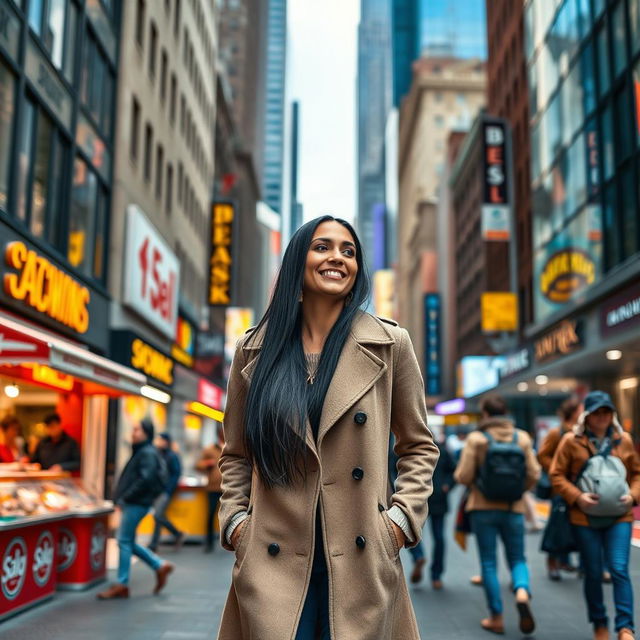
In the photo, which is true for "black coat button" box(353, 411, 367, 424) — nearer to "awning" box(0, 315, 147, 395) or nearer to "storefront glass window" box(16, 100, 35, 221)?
"awning" box(0, 315, 147, 395)

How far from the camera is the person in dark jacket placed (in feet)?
43.6

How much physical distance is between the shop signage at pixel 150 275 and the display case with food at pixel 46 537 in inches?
420

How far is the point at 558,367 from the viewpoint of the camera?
26047mm

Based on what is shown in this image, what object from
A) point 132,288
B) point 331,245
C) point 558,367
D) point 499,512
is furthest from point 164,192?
point 331,245

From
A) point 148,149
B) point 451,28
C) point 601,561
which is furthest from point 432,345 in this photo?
point 601,561

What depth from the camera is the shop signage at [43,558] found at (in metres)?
8.69

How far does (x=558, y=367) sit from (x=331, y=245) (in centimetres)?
2419

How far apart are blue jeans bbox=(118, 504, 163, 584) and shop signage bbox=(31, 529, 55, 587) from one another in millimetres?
724

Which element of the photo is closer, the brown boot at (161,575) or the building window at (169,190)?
the brown boot at (161,575)

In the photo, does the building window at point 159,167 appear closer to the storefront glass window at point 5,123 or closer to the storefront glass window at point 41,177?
the storefront glass window at point 41,177

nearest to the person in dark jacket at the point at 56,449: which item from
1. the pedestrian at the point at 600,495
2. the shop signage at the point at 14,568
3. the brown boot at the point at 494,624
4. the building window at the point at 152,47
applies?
the shop signage at the point at 14,568

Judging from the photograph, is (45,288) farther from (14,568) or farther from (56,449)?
(14,568)

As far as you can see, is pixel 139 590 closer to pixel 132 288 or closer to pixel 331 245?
pixel 331 245

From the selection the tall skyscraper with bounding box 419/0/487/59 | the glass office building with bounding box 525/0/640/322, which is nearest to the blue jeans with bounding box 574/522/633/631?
the glass office building with bounding box 525/0/640/322
